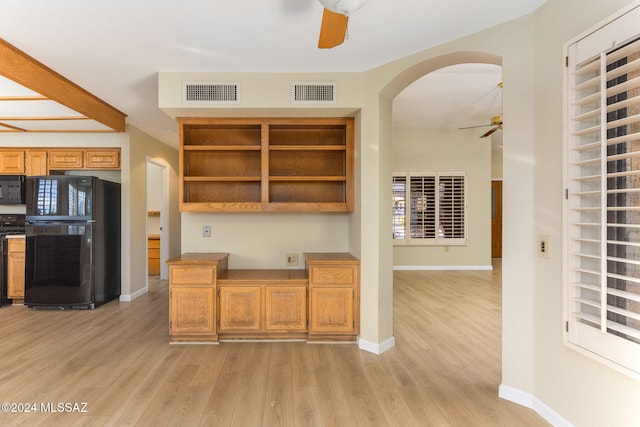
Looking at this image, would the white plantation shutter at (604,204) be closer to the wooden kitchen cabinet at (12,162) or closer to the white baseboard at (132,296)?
the white baseboard at (132,296)

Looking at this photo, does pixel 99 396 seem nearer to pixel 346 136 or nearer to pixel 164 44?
pixel 164 44

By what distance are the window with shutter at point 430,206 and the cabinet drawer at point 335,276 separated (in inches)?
156

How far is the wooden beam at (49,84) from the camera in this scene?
99.0 inches

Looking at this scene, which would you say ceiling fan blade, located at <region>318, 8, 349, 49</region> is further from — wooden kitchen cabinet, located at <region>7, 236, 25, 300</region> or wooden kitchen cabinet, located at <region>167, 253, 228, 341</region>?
wooden kitchen cabinet, located at <region>7, 236, 25, 300</region>

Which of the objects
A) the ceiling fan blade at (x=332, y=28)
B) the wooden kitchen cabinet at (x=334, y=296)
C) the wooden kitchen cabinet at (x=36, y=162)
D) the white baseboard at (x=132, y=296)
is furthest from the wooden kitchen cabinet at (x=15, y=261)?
the ceiling fan blade at (x=332, y=28)

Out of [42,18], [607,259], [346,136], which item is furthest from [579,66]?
[42,18]

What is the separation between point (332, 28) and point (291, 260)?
238 cm

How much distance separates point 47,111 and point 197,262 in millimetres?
2722

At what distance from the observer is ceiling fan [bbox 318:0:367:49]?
1.60 meters

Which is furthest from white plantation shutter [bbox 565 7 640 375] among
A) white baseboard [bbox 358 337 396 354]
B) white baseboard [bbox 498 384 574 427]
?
white baseboard [bbox 358 337 396 354]

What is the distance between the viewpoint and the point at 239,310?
3064mm

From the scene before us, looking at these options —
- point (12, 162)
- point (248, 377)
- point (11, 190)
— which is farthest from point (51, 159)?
point (248, 377)

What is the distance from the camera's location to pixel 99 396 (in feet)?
7.27

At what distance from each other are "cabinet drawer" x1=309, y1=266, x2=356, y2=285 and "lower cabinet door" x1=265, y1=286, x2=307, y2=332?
18 cm
